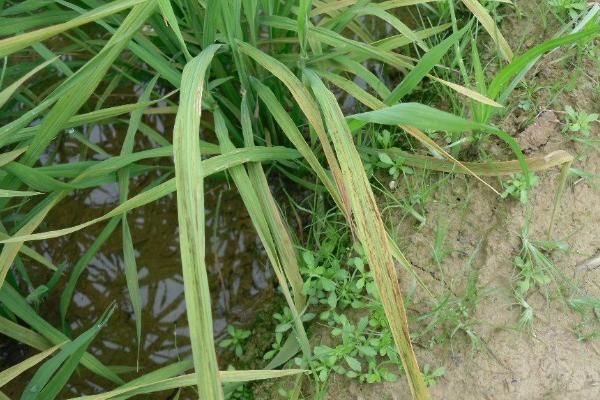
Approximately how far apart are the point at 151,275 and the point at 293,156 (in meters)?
0.66

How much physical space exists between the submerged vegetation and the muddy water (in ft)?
0.15

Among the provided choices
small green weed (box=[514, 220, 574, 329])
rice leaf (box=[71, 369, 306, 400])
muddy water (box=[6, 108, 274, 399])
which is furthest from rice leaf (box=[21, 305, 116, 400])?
small green weed (box=[514, 220, 574, 329])

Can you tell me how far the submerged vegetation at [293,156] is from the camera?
42.3 inches

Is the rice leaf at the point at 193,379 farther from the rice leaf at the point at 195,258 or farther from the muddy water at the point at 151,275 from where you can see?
the muddy water at the point at 151,275

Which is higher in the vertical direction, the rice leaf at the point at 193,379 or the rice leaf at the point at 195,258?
the rice leaf at the point at 195,258

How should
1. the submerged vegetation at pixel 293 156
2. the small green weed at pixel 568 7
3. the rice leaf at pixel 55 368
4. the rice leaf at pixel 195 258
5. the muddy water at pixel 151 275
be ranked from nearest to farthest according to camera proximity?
the rice leaf at pixel 195 258, the submerged vegetation at pixel 293 156, the rice leaf at pixel 55 368, the small green weed at pixel 568 7, the muddy water at pixel 151 275

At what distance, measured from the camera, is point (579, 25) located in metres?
1.42

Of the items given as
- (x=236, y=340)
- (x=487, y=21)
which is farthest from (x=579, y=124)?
(x=236, y=340)

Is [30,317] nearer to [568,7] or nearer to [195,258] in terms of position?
[195,258]

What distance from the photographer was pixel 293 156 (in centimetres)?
138

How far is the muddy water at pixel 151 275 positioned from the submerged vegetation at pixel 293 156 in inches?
1.8

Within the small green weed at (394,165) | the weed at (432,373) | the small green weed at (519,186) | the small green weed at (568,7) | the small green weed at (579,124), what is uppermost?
the small green weed at (568,7)

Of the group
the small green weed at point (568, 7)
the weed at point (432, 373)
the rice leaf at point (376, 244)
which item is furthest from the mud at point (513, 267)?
the rice leaf at point (376, 244)

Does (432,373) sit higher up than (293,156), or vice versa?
(293,156)
